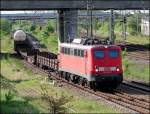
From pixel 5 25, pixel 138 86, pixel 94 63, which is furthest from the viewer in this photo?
pixel 5 25

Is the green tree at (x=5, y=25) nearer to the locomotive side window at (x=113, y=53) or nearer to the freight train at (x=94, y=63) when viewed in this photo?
the freight train at (x=94, y=63)

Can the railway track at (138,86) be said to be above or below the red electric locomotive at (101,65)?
below

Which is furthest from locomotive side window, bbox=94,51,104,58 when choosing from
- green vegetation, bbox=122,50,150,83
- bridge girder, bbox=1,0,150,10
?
bridge girder, bbox=1,0,150,10

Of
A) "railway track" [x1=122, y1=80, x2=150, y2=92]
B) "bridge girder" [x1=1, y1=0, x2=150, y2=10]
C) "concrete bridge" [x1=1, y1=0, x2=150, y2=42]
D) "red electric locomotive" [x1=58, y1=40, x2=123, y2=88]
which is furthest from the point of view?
"concrete bridge" [x1=1, y1=0, x2=150, y2=42]

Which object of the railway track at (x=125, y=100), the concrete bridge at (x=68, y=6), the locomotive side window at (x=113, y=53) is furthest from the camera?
the concrete bridge at (x=68, y=6)

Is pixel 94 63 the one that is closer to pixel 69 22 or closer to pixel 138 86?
pixel 138 86

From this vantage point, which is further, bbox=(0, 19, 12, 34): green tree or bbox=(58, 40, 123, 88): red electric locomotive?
bbox=(0, 19, 12, 34): green tree

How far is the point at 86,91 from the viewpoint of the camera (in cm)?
2941

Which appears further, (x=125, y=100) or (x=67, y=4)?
(x=67, y=4)

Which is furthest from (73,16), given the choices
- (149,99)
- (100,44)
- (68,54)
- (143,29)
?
(143,29)

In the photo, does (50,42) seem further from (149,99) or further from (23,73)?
(149,99)

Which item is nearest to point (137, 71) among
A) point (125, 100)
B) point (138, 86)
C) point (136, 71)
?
point (136, 71)

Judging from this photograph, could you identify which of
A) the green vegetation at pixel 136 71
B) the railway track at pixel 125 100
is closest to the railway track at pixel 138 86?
the railway track at pixel 125 100

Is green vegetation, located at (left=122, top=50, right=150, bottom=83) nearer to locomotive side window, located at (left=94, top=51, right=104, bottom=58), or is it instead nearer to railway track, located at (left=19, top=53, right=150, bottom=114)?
railway track, located at (left=19, top=53, right=150, bottom=114)
